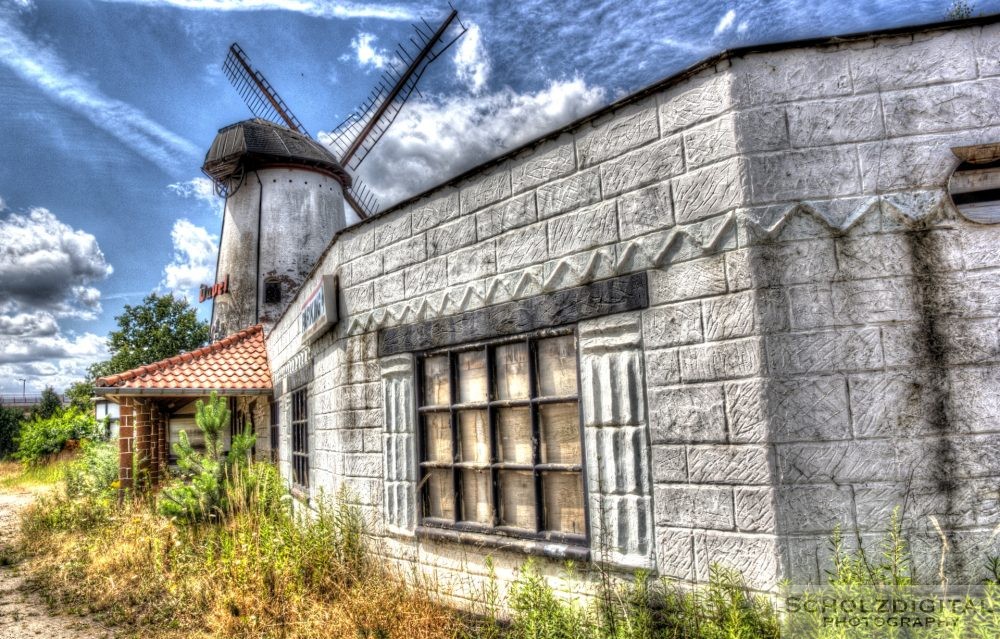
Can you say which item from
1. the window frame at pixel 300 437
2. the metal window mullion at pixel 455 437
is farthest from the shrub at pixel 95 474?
the metal window mullion at pixel 455 437

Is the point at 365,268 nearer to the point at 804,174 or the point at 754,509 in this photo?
the point at 804,174

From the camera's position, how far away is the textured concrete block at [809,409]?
10.4 feet

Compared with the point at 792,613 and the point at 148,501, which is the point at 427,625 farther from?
the point at 148,501

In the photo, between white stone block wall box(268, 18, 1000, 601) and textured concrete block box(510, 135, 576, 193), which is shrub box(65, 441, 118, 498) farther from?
white stone block wall box(268, 18, 1000, 601)

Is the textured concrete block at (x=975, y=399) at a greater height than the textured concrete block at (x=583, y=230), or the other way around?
the textured concrete block at (x=583, y=230)

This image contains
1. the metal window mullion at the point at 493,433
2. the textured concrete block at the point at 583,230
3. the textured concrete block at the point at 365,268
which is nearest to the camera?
the textured concrete block at the point at 583,230

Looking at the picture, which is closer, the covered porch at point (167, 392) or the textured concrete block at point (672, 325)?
the textured concrete block at point (672, 325)

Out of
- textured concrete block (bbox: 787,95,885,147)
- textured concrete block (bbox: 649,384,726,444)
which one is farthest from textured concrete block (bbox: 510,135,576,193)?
textured concrete block (bbox: 649,384,726,444)

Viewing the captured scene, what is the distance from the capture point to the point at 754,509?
3.23 meters

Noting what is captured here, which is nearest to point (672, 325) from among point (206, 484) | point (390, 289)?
point (390, 289)

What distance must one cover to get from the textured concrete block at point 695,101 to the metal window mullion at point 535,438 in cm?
159

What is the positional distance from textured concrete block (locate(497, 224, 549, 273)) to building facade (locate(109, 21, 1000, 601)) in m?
0.01

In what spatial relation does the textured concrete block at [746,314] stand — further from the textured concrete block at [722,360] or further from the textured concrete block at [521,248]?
the textured concrete block at [521,248]

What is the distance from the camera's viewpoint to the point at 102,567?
7.34 meters
